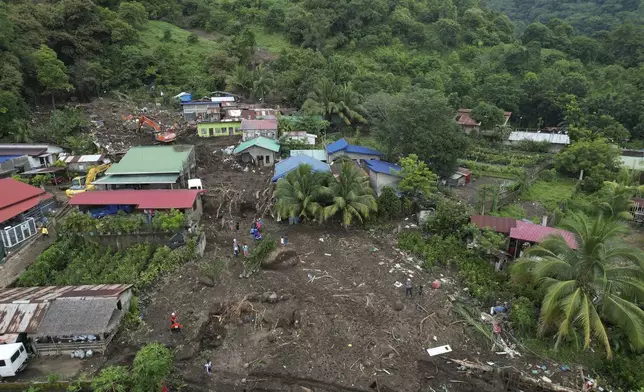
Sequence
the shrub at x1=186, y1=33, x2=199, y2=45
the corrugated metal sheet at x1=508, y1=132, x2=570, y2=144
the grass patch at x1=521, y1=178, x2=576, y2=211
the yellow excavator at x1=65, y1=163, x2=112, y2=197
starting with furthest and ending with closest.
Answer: the shrub at x1=186, y1=33, x2=199, y2=45 → the corrugated metal sheet at x1=508, y1=132, x2=570, y2=144 → the grass patch at x1=521, y1=178, x2=576, y2=211 → the yellow excavator at x1=65, y1=163, x2=112, y2=197

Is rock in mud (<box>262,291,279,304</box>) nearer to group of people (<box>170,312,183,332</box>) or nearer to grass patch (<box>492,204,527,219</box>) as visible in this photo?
group of people (<box>170,312,183,332</box>)

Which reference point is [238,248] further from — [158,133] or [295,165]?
[158,133]

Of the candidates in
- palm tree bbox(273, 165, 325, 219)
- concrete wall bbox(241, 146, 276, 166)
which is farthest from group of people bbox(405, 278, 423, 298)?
concrete wall bbox(241, 146, 276, 166)

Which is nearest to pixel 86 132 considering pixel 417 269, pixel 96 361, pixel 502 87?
pixel 96 361

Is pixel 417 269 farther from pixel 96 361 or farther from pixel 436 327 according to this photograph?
pixel 96 361

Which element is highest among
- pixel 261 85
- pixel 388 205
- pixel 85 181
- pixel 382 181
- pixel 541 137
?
pixel 261 85

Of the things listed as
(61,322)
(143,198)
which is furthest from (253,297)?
(143,198)
